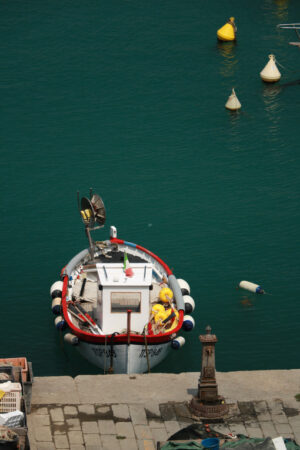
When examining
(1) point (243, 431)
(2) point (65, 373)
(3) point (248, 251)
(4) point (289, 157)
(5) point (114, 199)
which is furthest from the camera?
(4) point (289, 157)

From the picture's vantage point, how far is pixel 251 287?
31609 mm

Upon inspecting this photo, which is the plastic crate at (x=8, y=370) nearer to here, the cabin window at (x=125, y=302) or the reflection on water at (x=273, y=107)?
the cabin window at (x=125, y=302)

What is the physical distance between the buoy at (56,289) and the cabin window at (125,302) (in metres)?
2.83

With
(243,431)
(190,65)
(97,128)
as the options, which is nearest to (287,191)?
(97,128)

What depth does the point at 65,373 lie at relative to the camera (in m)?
28.1

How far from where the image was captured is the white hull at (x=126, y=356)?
27.0 metres

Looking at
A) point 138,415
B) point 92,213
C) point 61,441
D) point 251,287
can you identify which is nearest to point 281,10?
point 251,287

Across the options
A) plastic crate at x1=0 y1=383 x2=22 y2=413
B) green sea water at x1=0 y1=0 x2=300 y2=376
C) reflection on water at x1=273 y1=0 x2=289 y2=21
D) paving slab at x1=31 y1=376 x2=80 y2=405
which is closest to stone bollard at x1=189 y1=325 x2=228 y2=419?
paving slab at x1=31 y1=376 x2=80 y2=405

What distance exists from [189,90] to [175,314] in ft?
69.8

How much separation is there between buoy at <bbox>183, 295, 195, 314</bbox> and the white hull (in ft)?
5.66

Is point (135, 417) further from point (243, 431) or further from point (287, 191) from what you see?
point (287, 191)

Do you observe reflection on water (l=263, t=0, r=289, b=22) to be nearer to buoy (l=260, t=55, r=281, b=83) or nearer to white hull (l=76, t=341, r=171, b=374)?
buoy (l=260, t=55, r=281, b=83)

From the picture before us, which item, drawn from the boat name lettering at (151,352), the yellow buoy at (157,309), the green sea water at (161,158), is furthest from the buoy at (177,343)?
the yellow buoy at (157,309)

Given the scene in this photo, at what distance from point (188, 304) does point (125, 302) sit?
9.06ft
